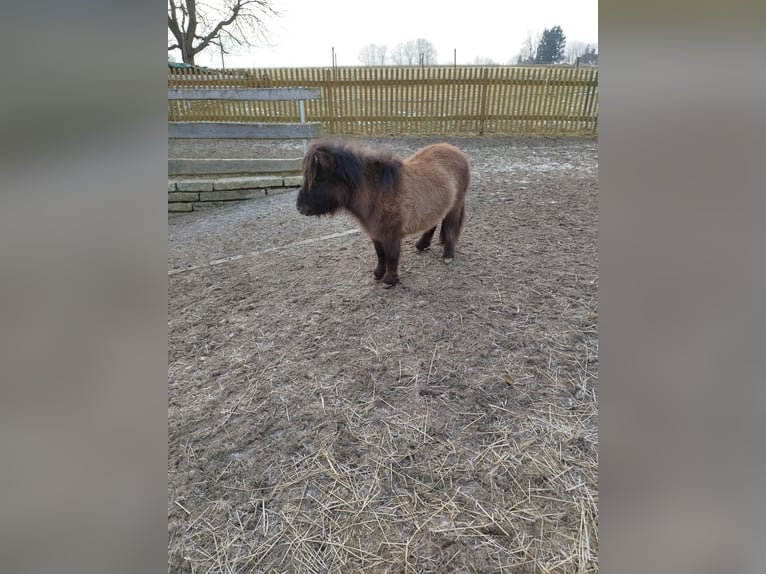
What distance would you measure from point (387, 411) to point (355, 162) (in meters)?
1.89

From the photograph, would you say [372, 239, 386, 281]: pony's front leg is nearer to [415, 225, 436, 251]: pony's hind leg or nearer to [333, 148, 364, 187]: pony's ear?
[333, 148, 364, 187]: pony's ear

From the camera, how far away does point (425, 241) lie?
4.07 m

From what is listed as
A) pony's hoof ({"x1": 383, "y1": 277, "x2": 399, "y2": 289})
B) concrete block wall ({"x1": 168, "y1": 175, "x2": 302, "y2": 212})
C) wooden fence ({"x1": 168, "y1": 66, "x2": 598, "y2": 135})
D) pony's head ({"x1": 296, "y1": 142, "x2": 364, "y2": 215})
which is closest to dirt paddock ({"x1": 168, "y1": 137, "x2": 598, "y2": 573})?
pony's hoof ({"x1": 383, "y1": 277, "x2": 399, "y2": 289})

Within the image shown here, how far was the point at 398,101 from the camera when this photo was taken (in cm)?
1023

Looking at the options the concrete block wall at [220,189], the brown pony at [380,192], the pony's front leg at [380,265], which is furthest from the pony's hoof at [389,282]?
the concrete block wall at [220,189]

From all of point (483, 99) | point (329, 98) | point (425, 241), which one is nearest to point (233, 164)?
point (425, 241)

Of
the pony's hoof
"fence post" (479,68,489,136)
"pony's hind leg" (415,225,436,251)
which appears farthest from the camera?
"fence post" (479,68,489,136)

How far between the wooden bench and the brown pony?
11.9ft
